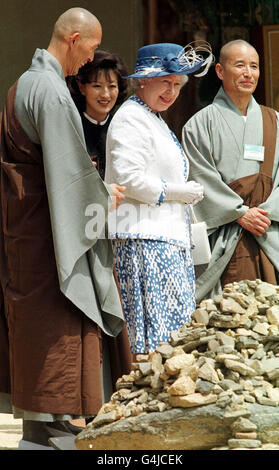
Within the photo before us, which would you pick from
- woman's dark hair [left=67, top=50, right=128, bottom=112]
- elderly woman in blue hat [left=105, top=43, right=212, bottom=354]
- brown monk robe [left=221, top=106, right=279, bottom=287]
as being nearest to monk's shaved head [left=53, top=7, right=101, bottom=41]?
elderly woman in blue hat [left=105, top=43, right=212, bottom=354]

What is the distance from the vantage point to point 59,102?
3.75 m

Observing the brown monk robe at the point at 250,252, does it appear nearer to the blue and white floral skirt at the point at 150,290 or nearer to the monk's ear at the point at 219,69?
the monk's ear at the point at 219,69

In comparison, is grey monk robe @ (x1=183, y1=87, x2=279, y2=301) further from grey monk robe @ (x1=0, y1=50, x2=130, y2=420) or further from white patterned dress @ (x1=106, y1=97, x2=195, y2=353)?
grey monk robe @ (x1=0, y1=50, x2=130, y2=420)

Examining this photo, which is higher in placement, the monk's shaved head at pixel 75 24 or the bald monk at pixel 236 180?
the monk's shaved head at pixel 75 24

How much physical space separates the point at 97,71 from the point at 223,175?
94 centimetres

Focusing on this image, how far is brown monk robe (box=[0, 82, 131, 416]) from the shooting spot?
145 inches

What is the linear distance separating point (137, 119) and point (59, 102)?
2.15 feet

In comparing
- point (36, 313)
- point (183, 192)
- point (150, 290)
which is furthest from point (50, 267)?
point (183, 192)

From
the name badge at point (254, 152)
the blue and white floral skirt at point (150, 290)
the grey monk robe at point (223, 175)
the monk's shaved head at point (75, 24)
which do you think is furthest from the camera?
the name badge at point (254, 152)

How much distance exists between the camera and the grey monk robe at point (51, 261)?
3.68m

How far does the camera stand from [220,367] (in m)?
3.31

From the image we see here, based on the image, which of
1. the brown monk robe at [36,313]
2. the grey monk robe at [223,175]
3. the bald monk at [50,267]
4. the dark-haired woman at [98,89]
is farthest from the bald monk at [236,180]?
the brown monk robe at [36,313]

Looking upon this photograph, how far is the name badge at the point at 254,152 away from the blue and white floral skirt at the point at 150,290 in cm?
125

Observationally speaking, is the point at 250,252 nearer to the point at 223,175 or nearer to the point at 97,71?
the point at 223,175
